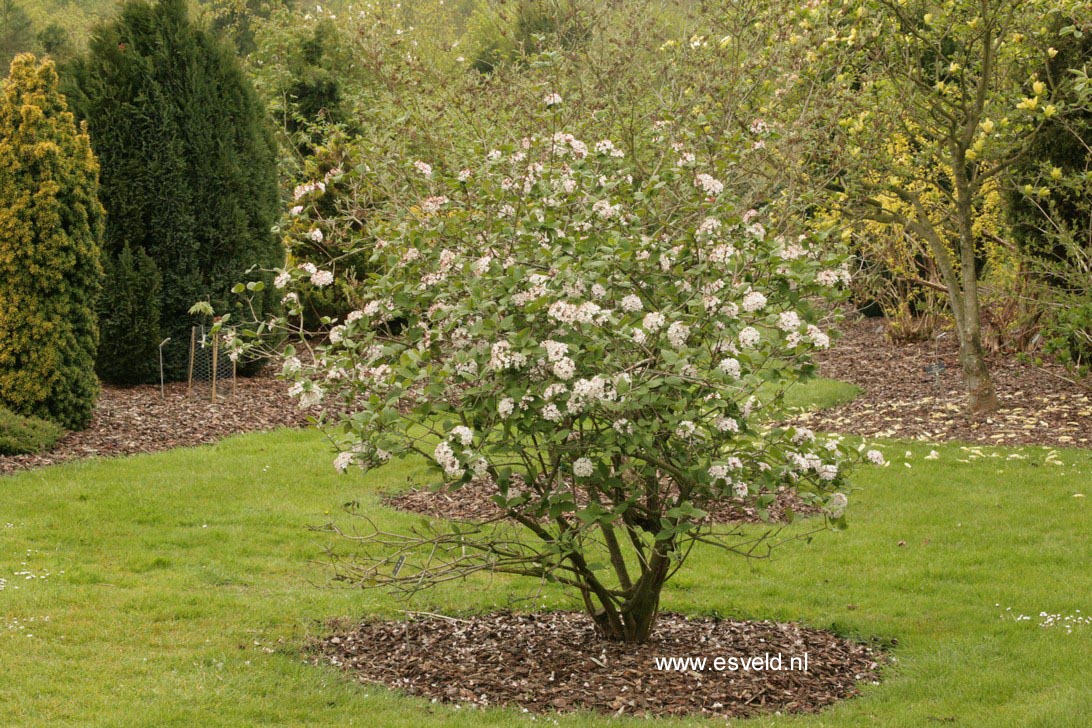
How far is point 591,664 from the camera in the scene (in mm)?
4230

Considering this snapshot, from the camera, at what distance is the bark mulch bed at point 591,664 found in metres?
3.90

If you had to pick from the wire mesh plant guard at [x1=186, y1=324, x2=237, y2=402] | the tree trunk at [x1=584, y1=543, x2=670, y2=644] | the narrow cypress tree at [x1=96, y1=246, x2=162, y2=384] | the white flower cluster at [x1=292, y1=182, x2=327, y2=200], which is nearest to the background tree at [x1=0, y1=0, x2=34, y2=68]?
the wire mesh plant guard at [x1=186, y1=324, x2=237, y2=402]

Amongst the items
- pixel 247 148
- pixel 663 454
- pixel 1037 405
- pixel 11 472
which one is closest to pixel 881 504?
pixel 1037 405

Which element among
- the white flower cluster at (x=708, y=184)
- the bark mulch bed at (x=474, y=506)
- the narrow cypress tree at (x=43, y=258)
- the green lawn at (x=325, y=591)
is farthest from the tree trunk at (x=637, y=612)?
the narrow cypress tree at (x=43, y=258)

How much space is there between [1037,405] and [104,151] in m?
8.81

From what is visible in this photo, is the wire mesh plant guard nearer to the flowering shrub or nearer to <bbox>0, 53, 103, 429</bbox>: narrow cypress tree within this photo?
<bbox>0, 53, 103, 429</bbox>: narrow cypress tree

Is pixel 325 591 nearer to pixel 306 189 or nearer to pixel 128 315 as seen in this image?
pixel 306 189

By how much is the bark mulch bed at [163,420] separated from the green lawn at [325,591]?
14.2 inches

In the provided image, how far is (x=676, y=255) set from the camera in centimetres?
392

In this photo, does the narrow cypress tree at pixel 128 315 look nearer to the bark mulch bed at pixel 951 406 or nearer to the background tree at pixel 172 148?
A: the background tree at pixel 172 148

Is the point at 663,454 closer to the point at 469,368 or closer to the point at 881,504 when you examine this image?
the point at 469,368

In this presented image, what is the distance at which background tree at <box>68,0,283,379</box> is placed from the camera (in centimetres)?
967

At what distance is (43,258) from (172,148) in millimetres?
2364

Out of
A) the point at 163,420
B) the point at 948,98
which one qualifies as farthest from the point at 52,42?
the point at 948,98
